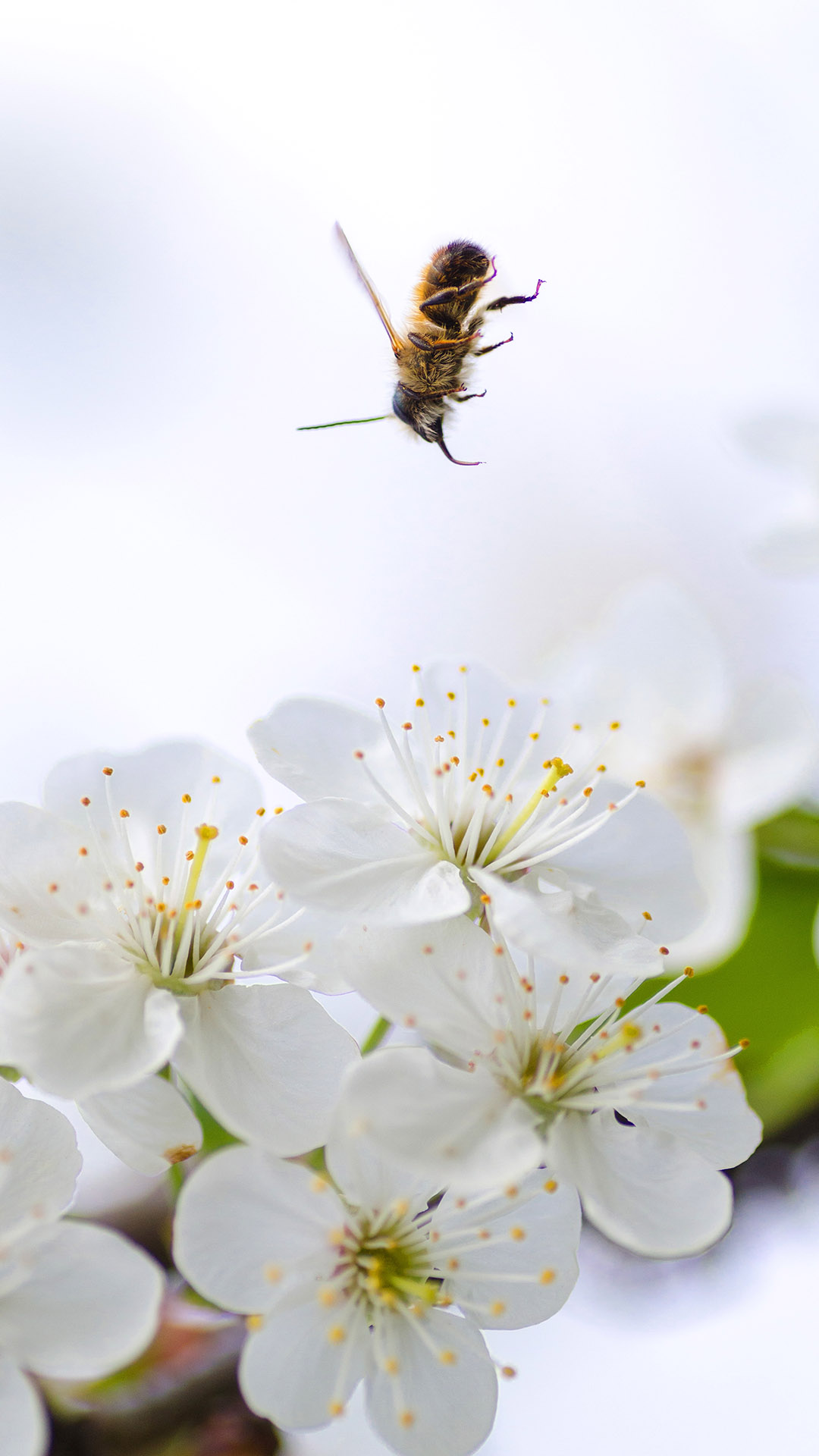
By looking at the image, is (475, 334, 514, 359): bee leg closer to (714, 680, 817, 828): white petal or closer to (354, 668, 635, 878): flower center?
(354, 668, 635, 878): flower center

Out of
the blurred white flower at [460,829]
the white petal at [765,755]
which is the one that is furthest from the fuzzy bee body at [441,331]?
the white petal at [765,755]

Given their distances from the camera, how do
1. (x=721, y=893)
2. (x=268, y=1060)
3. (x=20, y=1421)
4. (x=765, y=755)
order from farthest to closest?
(x=765, y=755), (x=721, y=893), (x=268, y=1060), (x=20, y=1421)

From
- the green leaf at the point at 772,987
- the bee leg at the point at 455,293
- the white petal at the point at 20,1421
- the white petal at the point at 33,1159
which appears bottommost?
the green leaf at the point at 772,987

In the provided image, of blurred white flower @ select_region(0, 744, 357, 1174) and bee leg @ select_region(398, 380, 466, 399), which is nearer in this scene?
blurred white flower @ select_region(0, 744, 357, 1174)

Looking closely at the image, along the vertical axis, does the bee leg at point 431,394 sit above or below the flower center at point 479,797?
above

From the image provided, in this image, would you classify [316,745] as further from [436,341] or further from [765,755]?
[765,755]

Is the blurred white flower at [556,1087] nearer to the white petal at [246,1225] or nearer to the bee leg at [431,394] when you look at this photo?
the white petal at [246,1225]

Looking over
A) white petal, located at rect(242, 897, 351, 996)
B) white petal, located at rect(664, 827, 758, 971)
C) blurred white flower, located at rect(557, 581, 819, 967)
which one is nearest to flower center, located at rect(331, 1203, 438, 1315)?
white petal, located at rect(242, 897, 351, 996)

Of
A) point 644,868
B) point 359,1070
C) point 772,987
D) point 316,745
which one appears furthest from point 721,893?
point 359,1070
